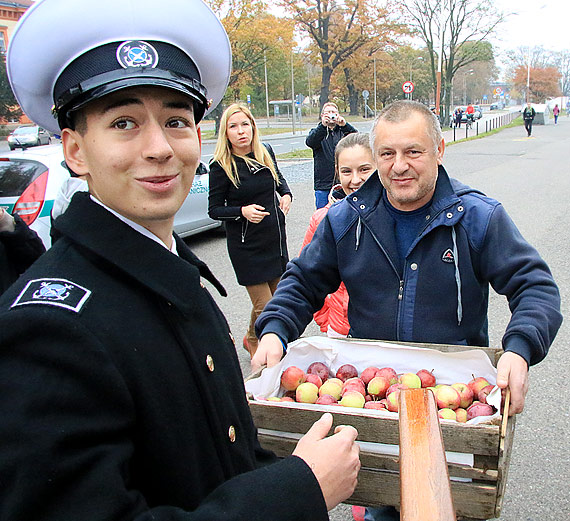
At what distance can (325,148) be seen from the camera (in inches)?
282

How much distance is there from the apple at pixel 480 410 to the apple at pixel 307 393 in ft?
1.82

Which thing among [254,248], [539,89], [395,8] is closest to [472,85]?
[539,89]

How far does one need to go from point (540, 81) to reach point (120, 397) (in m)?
98.2

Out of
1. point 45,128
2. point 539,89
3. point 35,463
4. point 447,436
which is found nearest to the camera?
point 35,463

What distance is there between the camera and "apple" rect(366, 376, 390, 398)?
2.16 m

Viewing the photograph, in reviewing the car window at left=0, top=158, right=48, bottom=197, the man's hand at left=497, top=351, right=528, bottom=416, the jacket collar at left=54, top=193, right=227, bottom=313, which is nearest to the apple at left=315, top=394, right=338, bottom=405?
the man's hand at left=497, top=351, right=528, bottom=416

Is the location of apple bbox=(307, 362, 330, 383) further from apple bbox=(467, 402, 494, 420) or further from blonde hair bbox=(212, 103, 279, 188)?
blonde hair bbox=(212, 103, 279, 188)

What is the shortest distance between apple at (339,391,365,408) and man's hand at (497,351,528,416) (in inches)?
19.7

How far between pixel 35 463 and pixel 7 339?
0.64 feet

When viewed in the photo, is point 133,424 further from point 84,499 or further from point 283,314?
point 283,314

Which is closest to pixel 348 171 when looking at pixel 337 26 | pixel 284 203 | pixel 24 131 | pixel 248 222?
pixel 248 222

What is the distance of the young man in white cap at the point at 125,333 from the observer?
2.87 feet

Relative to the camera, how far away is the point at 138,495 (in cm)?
95

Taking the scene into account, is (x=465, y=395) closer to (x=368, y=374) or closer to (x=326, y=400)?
(x=368, y=374)
